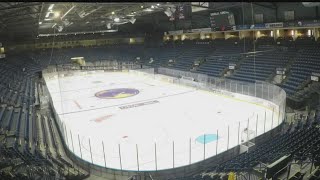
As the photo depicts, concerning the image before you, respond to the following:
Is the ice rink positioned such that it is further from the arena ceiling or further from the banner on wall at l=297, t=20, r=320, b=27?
the banner on wall at l=297, t=20, r=320, b=27

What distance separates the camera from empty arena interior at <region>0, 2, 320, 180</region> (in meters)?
9.78

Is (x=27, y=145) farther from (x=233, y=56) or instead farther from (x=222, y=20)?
(x=233, y=56)

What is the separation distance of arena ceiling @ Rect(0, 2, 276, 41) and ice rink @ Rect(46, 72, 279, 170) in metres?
6.10

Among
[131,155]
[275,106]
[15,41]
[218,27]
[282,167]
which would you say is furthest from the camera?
[15,41]

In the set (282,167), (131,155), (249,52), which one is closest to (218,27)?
(249,52)

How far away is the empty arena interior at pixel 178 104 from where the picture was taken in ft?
32.1

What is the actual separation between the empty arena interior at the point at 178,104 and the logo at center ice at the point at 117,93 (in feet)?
0.32

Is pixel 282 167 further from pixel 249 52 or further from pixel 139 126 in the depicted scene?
pixel 249 52

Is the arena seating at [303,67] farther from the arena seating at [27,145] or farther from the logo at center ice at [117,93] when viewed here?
the arena seating at [27,145]

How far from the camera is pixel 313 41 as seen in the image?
22.6 m

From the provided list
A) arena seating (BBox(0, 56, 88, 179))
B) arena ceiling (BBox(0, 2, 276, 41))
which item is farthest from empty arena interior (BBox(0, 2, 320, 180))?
arena ceiling (BBox(0, 2, 276, 41))

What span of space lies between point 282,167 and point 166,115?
1060 cm

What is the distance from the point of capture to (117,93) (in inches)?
989

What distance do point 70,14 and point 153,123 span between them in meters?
13.8
